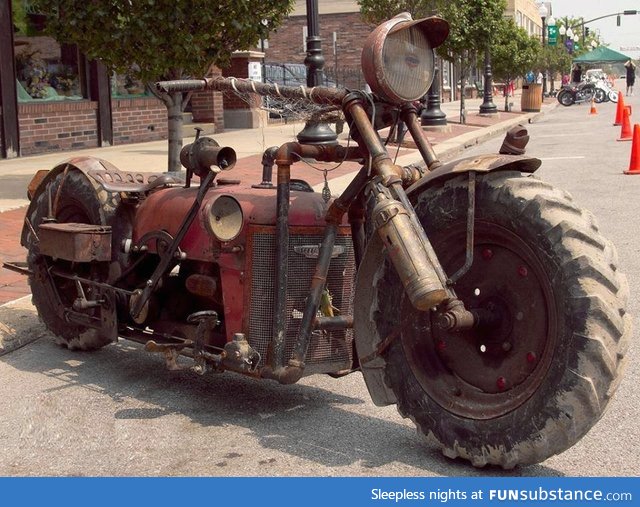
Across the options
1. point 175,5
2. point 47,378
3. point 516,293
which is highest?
point 175,5

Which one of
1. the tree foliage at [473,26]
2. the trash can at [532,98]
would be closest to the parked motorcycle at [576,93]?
the trash can at [532,98]

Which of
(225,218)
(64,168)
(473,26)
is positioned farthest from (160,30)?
(473,26)

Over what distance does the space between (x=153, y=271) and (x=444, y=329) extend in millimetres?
1949

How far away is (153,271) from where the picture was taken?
5.25 meters

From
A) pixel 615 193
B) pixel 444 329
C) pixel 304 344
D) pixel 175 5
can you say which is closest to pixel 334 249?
pixel 304 344

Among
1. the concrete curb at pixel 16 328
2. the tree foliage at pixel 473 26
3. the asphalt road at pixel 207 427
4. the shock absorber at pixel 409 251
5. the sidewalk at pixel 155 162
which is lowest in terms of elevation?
the asphalt road at pixel 207 427

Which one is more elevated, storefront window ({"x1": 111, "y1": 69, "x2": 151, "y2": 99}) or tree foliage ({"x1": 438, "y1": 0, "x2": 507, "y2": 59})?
tree foliage ({"x1": 438, "y1": 0, "x2": 507, "y2": 59})

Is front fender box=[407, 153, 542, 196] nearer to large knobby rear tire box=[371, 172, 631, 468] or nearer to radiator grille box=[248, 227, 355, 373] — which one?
large knobby rear tire box=[371, 172, 631, 468]

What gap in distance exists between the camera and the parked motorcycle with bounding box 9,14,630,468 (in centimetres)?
355

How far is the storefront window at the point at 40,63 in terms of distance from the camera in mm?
17547

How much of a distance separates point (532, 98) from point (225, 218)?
36.9m

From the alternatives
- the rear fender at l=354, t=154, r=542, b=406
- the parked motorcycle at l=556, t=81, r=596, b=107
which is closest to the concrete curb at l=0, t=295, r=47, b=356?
the rear fender at l=354, t=154, r=542, b=406

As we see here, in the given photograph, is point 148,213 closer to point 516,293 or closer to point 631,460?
point 516,293

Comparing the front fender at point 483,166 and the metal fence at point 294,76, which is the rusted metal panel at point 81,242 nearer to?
the front fender at point 483,166
